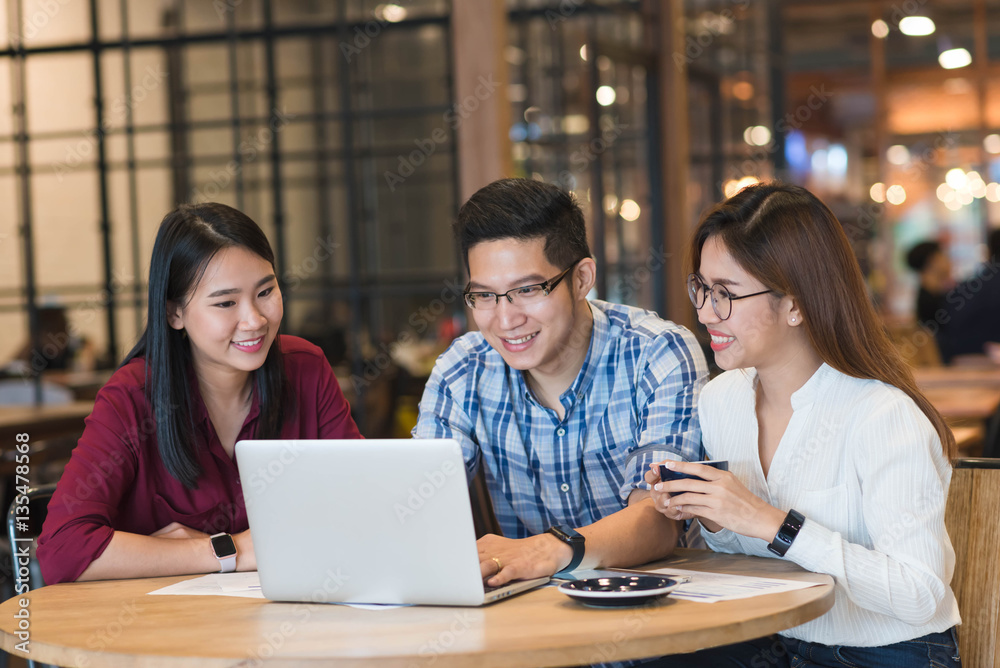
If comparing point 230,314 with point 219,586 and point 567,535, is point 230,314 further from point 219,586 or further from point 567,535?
point 567,535

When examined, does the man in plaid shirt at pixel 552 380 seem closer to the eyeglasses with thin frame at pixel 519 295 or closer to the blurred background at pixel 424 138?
the eyeglasses with thin frame at pixel 519 295

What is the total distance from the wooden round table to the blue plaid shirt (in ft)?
1.67

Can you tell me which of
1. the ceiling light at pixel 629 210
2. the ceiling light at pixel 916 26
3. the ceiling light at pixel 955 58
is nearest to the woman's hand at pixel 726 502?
the ceiling light at pixel 629 210

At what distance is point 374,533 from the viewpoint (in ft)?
4.33

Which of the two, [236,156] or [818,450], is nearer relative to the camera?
[818,450]

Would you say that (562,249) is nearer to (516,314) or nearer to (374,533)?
(516,314)

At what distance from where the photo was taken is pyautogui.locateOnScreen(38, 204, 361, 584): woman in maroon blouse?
1806 millimetres

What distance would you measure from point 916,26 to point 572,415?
881 centimetres

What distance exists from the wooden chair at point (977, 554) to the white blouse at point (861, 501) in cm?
16

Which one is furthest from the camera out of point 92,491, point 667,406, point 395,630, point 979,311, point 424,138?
point 424,138

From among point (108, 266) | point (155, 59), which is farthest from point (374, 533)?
point (155, 59)

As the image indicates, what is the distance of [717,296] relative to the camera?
1654 mm

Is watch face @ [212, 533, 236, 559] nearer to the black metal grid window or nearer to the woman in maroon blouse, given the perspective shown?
the woman in maroon blouse

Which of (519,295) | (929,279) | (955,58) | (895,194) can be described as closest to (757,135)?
(929,279)
